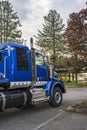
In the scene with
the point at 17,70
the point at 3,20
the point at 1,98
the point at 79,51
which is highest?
the point at 3,20

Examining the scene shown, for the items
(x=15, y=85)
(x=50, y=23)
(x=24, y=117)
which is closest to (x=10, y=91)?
(x=15, y=85)

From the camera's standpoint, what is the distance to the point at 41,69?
12867 millimetres

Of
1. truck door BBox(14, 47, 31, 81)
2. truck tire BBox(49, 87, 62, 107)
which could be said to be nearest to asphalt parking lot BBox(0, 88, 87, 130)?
truck tire BBox(49, 87, 62, 107)

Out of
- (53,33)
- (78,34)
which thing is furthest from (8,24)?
(78,34)

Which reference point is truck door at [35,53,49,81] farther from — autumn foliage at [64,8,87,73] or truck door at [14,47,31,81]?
autumn foliage at [64,8,87,73]

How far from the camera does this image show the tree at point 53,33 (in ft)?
169

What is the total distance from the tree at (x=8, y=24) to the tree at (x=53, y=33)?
729 cm

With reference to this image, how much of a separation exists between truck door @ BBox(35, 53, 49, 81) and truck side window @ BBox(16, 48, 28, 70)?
88 centimetres

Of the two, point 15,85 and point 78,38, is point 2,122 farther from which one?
point 78,38

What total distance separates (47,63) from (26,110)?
2.55 meters

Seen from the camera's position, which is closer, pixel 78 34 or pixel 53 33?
pixel 78 34

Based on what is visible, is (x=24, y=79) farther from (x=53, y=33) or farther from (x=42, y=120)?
(x=53, y=33)

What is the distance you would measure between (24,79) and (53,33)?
135 feet

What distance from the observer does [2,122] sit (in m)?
9.57
